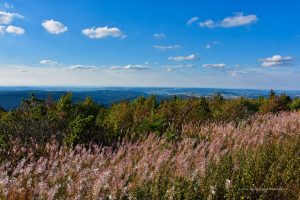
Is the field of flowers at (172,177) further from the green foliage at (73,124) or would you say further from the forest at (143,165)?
the green foliage at (73,124)

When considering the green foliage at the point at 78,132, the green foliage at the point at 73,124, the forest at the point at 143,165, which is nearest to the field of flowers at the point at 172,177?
the forest at the point at 143,165

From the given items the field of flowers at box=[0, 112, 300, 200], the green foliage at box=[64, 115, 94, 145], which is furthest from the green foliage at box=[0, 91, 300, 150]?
the field of flowers at box=[0, 112, 300, 200]

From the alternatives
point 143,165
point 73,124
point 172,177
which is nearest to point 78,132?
point 73,124

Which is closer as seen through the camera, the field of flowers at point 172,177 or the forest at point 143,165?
the field of flowers at point 172,177

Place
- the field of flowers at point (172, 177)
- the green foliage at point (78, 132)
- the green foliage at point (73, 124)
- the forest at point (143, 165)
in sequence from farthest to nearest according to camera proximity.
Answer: the green foliage at point (73, 124) < the green foliage at point (78, 132) < the forest at point (143, 165) < the field of flowers at point (172, 177)

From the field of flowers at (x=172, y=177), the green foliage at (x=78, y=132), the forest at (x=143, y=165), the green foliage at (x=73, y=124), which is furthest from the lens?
the green foliage at (x=73, y=124)

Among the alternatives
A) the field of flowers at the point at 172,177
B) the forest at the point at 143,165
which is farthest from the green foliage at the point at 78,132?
the field of flowers at the point at 172,177

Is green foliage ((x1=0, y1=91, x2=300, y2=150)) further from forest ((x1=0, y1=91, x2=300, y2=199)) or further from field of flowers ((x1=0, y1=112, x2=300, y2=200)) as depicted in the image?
field of flowers ((x1=0, y1=112, x2=300, y2=200))

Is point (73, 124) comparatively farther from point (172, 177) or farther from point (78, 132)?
point (172, 177)

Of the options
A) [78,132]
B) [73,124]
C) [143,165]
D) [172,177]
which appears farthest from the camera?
[73,124]

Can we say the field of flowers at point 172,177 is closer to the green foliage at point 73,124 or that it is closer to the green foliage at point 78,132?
the green foliage at point 78,132

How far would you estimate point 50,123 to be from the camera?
1093cm

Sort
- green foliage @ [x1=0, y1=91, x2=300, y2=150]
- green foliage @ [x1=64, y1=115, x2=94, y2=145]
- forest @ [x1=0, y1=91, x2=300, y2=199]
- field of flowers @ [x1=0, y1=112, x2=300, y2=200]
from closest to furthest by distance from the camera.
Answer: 1. field of flowers @ [x1=0, y1=112, x2=300, y2=200]
2. forest @ [x1=0, y1=91, x2=300, y2=199]
3. green foliage @ [x1=64, y1=115, x2=94, y2=145]
4. green foliage @ [x1=0, y1=91, x2=300, y2=150]

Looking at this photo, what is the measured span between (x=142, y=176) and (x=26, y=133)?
5.26 m
